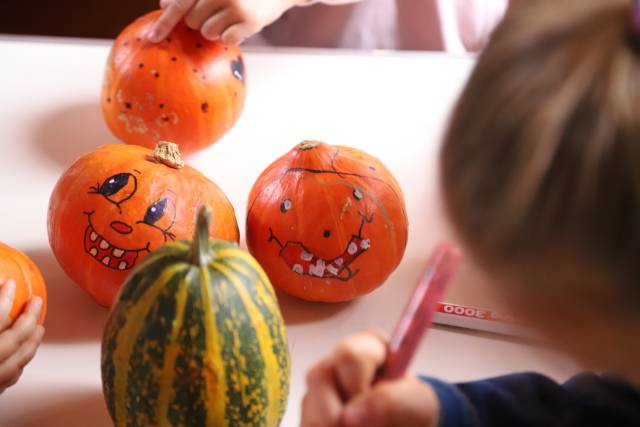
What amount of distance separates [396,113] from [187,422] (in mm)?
722

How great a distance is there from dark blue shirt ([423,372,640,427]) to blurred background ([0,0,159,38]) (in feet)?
7.17

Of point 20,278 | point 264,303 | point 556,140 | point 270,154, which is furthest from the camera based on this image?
point 270,154

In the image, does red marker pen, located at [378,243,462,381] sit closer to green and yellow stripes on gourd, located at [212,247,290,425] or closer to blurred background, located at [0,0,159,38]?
green and yellow stripes on gourd, located at [212,247,290,425]

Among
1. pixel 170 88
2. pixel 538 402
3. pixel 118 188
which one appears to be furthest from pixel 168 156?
pixel 538 402

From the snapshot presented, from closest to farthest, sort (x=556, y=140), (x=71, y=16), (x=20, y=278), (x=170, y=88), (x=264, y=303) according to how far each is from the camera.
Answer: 1. (x=556, y=140)
2. (x=264, y=303)
3. (x=20, y=278)
4. (x=170, y=88)
5. (x=71, y=16)

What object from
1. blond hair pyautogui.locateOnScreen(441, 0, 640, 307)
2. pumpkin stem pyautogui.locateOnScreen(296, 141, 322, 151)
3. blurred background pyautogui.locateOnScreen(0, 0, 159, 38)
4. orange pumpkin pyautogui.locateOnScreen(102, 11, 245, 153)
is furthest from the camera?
blurred background pyautogui.locateOnScreen(0, 0, 159, 38)

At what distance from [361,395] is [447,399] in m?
0.10

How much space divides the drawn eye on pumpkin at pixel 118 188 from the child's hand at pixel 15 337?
0.14 metres

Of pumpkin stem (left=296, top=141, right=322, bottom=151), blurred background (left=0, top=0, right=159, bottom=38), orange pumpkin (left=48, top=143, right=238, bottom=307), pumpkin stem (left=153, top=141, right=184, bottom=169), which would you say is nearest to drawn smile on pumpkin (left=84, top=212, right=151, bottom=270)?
orange pumpkin (left=48, top=143, right=238, bottom=307)

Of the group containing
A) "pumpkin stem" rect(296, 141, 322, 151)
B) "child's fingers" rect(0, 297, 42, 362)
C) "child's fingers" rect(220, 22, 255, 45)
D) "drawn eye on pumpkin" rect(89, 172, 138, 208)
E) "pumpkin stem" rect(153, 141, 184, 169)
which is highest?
"child's fingers" rect(220, 22, 255, 45)

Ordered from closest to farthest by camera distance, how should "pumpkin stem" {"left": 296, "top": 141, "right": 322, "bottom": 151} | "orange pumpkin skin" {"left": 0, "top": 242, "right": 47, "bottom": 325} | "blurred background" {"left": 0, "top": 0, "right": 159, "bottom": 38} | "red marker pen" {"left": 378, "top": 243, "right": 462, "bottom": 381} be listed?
"red marker pen" {"left": 378, "top": 243, "right": 462, "bottom": 381} → "orange pumpkin skin" {"left": 0, "top": 242, "right": 47, "bottom": 325} → "pumpkin stem" {"left": 296, "top": 141, "right": 322, "bottom": 151} → "blurred background" {"left": 0, "top": 0, "right": 159, "bottom": 38}

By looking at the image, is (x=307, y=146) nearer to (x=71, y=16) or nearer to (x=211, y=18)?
(x=211, y=18)

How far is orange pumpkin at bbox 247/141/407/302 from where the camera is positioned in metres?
0.83

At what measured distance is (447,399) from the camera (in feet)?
2.20
